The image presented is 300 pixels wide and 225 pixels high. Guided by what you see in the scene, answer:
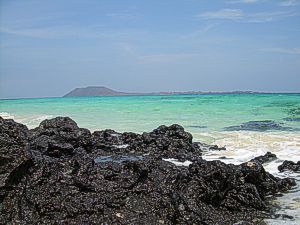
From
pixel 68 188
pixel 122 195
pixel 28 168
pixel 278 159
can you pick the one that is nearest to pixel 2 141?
pixel 28 168

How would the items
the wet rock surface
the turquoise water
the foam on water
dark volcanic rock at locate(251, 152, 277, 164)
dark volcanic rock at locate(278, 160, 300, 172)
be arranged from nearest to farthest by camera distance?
the wet rock surface, the foam on water, dark volcanic rock at locate(278, 160, 300, 172), dark volcanic rock at locate(251, 152, 277, 164), the turquoise water

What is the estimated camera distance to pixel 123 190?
5621 mm

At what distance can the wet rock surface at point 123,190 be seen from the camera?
16.7 ft

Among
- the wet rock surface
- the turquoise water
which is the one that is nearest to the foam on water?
the wet rock surface

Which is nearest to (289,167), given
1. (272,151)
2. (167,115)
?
(272,151)

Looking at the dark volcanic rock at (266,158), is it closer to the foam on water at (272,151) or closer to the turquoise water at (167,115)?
the foam on water at (272,151)

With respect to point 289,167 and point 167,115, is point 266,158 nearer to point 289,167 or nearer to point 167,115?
point 289,167

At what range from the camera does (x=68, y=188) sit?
5.54 metres

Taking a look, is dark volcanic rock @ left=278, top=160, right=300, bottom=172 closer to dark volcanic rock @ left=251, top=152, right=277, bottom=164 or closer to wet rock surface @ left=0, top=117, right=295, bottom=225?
dark volcanic rock @ left=251, top=152, right=277, bottom=164

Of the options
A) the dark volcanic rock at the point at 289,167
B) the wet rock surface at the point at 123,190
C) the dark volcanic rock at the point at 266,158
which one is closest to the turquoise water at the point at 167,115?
the dark volcanic rock at the point at 266,158

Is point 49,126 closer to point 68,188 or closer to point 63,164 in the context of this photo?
point 63,164

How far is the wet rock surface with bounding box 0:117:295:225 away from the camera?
16.7 feet

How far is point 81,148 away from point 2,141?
352cm

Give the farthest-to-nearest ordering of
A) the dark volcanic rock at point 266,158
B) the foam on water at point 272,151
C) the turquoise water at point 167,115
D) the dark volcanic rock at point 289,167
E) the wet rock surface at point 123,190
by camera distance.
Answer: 1. the turquoise water at point 167,115
2. the dark volcanic rock at point 266,158
3. the dark volcanic rock at point 289,167
4. the foam on water at point 272,151
5. the wet rock surface at point 123,190
